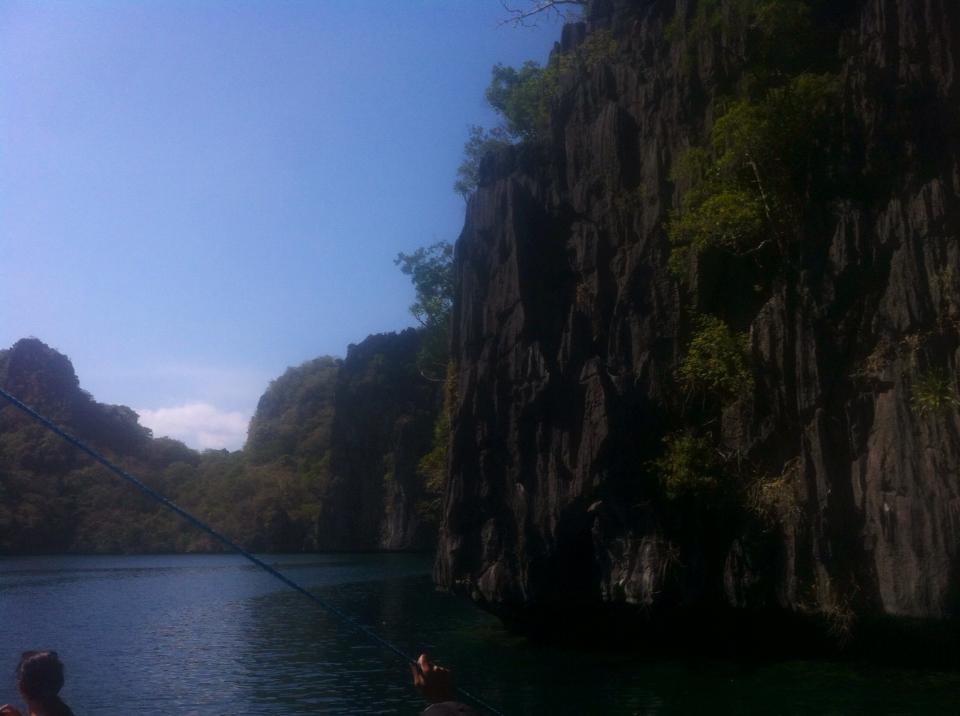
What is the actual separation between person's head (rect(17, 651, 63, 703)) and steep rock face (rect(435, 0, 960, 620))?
13.5m

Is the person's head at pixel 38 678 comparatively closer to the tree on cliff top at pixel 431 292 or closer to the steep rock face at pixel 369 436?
the tree on cliff top at pixel 431 292

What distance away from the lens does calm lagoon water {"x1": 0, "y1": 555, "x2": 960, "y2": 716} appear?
1591cm

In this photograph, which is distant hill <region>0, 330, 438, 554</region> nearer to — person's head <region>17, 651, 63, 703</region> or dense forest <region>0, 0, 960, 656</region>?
dense forest <region>0, 0, 960, 656</region>

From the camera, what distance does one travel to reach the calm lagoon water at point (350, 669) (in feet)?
52.2

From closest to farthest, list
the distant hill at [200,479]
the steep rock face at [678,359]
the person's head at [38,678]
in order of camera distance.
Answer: the person's head at [38,678]
the steep rock face at [678,359]
the distant hill at [200,479]

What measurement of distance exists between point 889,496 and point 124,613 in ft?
82.7

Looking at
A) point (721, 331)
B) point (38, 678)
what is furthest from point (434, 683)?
point (721, 331)

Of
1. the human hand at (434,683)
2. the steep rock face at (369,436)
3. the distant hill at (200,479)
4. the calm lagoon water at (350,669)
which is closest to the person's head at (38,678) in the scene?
the human hand at (434,683)

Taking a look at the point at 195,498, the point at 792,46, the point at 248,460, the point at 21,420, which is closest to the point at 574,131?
the point at 792,46

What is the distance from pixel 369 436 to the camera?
76875mm

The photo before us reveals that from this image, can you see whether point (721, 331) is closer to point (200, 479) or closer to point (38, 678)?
point (38, 678)

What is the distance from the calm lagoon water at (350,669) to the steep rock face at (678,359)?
1.38 m

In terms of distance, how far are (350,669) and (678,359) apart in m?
9.79

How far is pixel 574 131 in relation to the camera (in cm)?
2303
